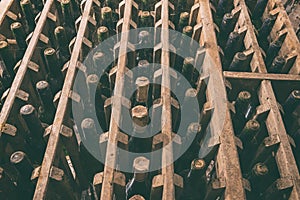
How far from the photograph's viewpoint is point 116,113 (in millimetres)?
3285

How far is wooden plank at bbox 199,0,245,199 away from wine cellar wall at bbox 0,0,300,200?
1 centimetres

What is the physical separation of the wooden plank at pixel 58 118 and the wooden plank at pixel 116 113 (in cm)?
53

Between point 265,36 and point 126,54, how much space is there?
2350 millimetres

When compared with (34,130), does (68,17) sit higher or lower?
higher

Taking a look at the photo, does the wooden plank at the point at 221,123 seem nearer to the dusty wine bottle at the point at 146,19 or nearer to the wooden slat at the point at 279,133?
the wooden slat at the point at 279,133

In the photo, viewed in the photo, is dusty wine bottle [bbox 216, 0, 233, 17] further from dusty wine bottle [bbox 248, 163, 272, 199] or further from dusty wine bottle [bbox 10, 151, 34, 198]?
dusty wine bottle [bbox 10, 151, 34, 198]

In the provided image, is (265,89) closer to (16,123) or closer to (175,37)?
(175,37)

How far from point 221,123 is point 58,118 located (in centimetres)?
176

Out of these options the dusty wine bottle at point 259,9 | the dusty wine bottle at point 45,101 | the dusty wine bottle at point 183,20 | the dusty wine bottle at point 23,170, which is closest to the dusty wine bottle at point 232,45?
the dusty wine bottle at point 183,20

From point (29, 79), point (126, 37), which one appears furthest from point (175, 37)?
point (29, 79)

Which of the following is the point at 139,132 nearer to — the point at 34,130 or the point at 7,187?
the point at 34,130

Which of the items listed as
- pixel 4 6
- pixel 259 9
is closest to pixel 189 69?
pixel 259 9

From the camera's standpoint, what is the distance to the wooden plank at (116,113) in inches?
110

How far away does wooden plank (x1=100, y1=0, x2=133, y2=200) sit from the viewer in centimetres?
279
